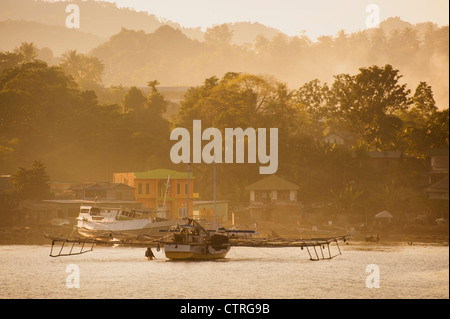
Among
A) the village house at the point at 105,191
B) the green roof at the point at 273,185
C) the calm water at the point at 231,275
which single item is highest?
the green roof at the point at 273,185

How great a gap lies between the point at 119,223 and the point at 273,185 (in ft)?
105

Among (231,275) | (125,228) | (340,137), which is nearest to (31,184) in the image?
(125,228)

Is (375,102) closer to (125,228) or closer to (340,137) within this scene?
(340,137)

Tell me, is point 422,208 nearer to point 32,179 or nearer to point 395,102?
point 395,102

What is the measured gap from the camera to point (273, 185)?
122m

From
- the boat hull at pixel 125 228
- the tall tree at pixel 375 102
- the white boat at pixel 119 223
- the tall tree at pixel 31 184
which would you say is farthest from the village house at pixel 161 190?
the tall tree at pixel 375 102

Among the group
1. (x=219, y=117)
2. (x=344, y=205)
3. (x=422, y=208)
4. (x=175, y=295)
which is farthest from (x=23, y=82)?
(x=175, y=295)

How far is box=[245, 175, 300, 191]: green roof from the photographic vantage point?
121000 millimetres

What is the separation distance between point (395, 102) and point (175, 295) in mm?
94432

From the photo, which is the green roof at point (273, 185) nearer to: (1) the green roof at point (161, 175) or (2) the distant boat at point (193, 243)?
(1) the green roof at point (161, 175)

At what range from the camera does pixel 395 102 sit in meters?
142

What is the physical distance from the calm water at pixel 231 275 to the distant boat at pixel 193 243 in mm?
1044

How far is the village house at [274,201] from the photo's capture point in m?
119

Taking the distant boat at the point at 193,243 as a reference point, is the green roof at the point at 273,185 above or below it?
above
